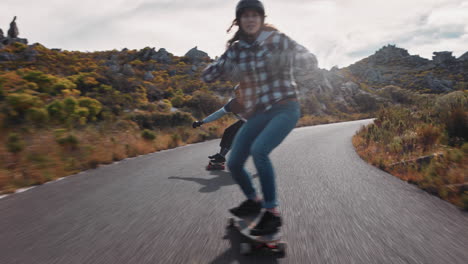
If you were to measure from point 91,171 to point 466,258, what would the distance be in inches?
237

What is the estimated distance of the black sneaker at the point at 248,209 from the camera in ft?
9.29

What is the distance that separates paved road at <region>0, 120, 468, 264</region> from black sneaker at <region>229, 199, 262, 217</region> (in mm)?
183

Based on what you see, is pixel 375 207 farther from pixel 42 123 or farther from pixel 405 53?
pixel 405 53

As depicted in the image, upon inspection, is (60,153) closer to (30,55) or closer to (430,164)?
(430,164)

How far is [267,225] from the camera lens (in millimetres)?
2398

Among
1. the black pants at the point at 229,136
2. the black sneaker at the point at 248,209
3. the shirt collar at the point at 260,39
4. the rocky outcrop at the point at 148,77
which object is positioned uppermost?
the rocky outcrop at the point at 148,77

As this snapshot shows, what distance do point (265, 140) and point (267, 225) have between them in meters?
0.66

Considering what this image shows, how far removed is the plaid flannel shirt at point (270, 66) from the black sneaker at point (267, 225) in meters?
0.87

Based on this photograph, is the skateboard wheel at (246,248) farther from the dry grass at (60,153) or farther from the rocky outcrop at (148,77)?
the rocky outcrop at (148,77)

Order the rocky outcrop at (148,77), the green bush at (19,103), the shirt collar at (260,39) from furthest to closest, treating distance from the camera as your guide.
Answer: the rocky outcrop at (148,77)
the green bush at (19,103)
the shirt collar at (260,39)

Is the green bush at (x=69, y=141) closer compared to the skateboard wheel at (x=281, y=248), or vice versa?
the skateboard wheel at (x=281, y=248)

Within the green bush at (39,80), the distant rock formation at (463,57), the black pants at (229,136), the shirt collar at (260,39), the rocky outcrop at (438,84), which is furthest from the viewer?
the distant rock formation at (463,57)

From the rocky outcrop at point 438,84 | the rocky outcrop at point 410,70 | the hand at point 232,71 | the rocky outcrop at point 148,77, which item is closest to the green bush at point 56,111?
the hand at point 232,71

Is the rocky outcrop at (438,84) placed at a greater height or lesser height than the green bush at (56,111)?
greater
